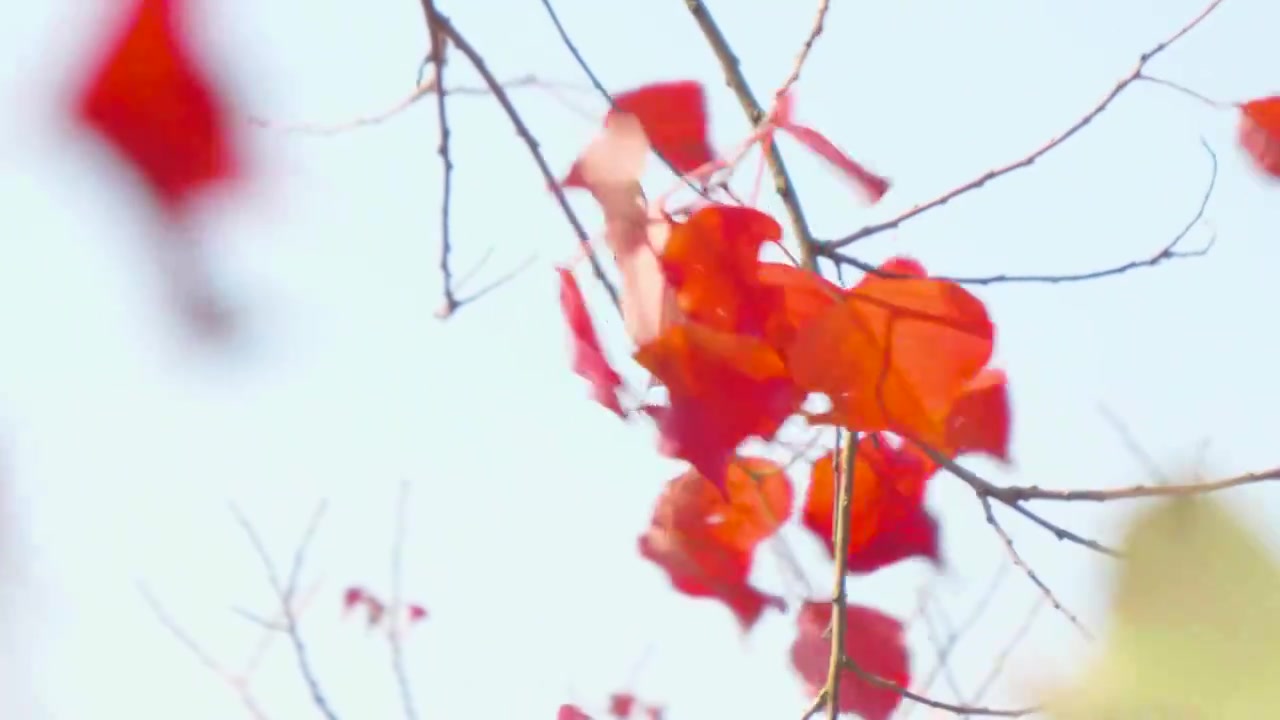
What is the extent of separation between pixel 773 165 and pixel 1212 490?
78 centimetres

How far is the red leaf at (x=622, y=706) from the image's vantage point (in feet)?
8.01

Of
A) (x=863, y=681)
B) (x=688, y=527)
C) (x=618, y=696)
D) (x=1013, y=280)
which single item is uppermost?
(x=1013, y=280)

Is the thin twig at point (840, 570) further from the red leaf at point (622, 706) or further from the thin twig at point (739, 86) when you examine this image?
the red leaf at point (622, 706)

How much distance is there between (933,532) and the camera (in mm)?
1010

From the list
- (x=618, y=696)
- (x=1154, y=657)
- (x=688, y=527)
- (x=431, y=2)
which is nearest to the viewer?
(x=1154, y=657)

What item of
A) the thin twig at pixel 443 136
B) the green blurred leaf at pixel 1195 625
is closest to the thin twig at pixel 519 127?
the thin twig at pixel 443 136

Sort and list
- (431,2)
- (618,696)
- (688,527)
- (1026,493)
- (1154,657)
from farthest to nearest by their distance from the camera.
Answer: (618,696) < (688,527) < (1026,493) < (431,2) < (1154,657)

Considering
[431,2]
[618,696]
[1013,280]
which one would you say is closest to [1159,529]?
[431,2]

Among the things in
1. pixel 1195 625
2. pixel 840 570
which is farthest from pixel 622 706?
pixel 1195 625

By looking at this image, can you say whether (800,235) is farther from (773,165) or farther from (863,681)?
(863,681)

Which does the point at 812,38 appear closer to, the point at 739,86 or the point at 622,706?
the point at 739,86

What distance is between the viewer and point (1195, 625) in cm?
16

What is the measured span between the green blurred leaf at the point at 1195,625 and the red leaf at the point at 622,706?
7.74 ft

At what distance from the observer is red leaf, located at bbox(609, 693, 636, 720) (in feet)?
8.01
